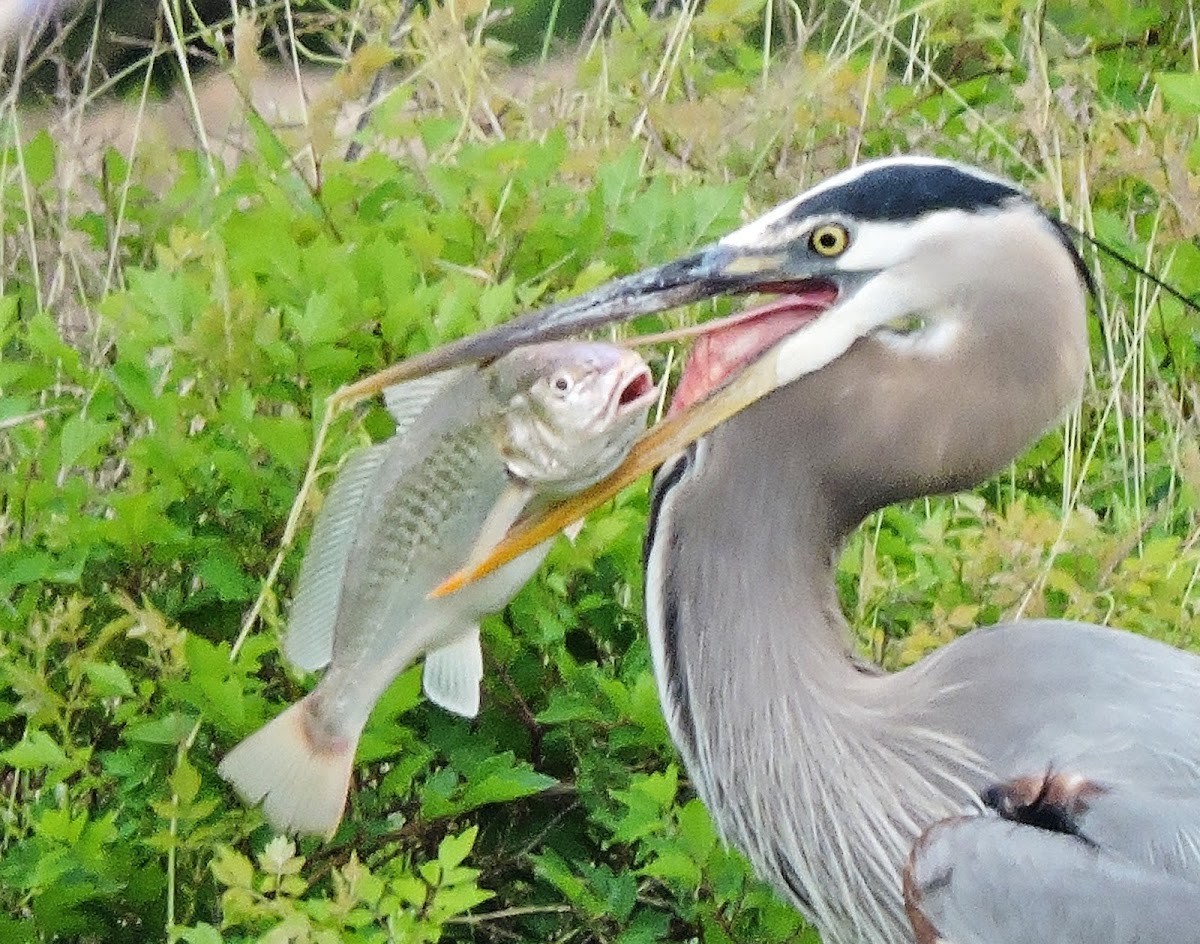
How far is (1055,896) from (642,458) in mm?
443

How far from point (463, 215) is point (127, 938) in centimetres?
87

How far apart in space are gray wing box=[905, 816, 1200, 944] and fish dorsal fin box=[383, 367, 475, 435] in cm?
54

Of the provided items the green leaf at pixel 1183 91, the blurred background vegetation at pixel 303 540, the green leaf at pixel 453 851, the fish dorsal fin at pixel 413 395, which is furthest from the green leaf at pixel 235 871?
the green leaf at pixel 1183 91

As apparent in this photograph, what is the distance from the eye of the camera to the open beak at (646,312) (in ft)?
4.53

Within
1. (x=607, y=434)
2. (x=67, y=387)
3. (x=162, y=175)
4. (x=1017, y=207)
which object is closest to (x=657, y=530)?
(x=607, y=434)

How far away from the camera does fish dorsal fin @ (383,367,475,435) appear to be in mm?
1422

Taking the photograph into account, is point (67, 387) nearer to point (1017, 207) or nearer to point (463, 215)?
point (463, 215)

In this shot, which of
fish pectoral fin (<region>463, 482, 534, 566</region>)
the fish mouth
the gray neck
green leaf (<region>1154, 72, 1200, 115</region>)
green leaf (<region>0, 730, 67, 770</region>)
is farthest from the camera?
green leaf (<region>1154, 72, 1200, 115</region>)

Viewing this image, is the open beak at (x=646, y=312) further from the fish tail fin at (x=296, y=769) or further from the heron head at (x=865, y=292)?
the fish tail fin at (x=296, y=769)

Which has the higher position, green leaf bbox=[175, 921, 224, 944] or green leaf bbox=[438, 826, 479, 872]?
green leaf bbox=[438, 826, 479, 872]

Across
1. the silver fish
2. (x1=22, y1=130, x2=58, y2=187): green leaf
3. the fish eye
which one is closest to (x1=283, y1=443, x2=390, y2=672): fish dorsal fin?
the silver fish

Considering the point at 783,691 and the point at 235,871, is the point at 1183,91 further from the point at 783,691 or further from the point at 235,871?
the point at 235,871

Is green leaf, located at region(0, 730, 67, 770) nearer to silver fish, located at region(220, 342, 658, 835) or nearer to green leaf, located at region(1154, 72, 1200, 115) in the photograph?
silver fish, located at region(220, 342, 658, 835)

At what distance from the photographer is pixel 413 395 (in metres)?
1.47
